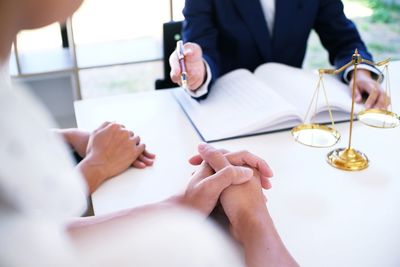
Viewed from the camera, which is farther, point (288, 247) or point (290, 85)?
point (290, 85)

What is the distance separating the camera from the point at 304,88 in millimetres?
1640

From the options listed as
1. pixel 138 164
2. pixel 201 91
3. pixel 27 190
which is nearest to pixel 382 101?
pixel 201 91

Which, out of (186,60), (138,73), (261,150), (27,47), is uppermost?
(186,60)

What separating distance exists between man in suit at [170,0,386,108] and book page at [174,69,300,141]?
0.16 m

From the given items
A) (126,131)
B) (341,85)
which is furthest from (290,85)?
(126,131)

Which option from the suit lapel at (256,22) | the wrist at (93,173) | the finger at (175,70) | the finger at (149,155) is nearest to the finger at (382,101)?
the suit lapel at (256,22)

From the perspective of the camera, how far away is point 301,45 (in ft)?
6.88

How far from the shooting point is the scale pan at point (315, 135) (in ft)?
4.36

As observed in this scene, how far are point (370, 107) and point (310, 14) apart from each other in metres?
0.61

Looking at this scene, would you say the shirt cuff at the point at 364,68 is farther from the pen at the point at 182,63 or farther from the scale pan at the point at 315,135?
the pen at the point at 182,63

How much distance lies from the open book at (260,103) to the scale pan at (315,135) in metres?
0.08

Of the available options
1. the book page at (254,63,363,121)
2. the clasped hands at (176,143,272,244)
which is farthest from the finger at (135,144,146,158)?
the book page at (254,63,363,121)

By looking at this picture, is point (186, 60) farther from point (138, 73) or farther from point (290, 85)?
point (138, 73)

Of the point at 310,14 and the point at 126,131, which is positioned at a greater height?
the point at 310,14
